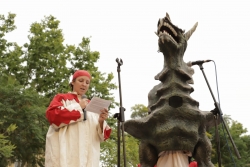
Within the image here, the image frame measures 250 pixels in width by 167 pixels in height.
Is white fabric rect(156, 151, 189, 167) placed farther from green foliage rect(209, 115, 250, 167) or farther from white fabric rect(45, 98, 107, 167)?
green foliage rect(209, 115, 250, 167)

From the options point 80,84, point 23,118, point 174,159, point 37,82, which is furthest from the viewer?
point 37,82

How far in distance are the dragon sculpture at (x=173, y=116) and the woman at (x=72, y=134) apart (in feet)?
2.84

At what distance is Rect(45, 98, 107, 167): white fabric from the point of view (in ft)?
16.5

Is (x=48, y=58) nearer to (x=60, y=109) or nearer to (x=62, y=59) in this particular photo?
(x=62, y=59)

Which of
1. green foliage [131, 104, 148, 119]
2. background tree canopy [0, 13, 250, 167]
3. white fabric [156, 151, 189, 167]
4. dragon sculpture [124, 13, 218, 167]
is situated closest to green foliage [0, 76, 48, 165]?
background tree canopy [0, 13, 250, 167]

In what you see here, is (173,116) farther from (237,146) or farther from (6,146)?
(237,146)

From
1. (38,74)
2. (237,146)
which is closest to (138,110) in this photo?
(237,146)

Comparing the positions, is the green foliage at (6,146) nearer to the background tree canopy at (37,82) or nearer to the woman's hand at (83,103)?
the background tree canopy at (37,82)

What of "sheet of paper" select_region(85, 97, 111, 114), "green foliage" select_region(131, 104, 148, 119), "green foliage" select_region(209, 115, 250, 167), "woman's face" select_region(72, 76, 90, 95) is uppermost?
"green foliage" select_region(131, 104, 148, 119)

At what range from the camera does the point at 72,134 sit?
522cm

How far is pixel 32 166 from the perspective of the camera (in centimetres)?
1648

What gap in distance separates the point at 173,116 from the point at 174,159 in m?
0.66

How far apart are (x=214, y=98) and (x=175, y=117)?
73 cm

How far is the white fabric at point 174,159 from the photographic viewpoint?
578cm
